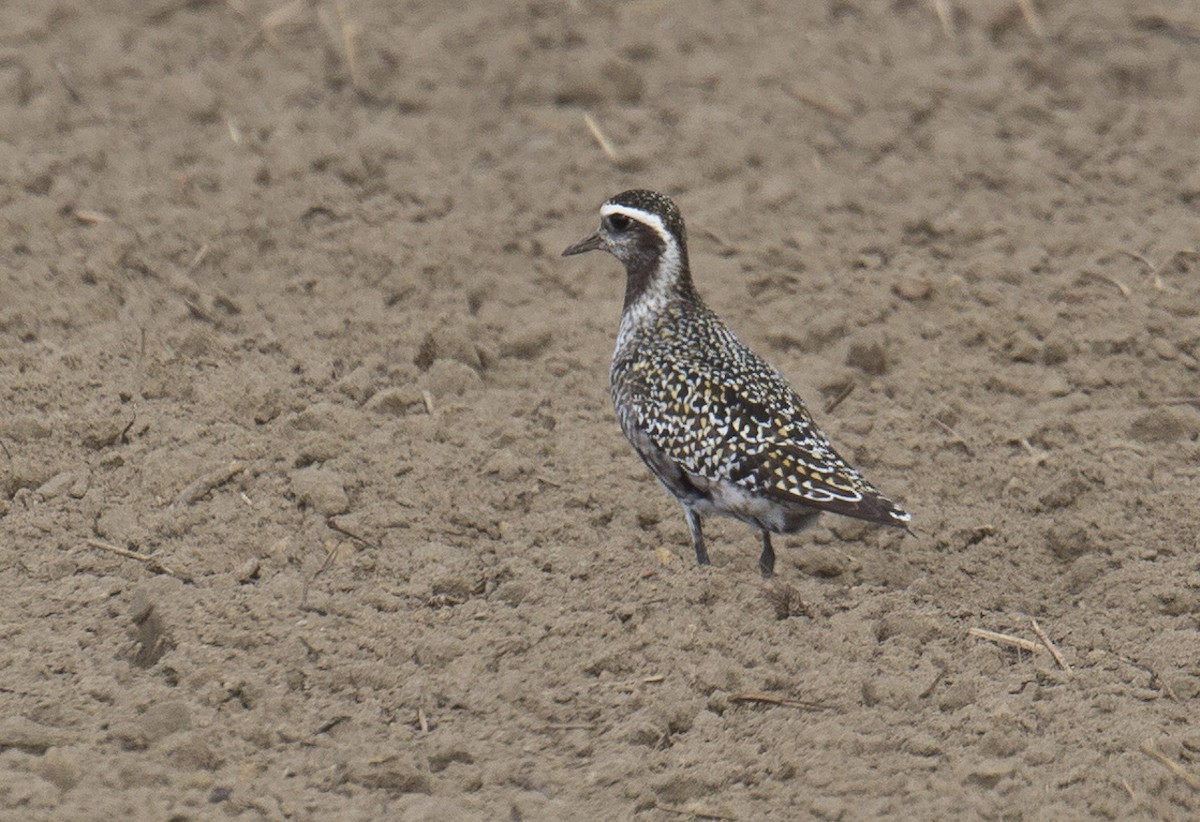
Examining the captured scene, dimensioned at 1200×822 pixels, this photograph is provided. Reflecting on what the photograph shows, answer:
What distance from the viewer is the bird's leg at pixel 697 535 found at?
6340 mm

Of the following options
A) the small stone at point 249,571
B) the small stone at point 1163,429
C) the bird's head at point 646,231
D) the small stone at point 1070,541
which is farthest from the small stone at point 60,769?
the small stone at point 1163,429

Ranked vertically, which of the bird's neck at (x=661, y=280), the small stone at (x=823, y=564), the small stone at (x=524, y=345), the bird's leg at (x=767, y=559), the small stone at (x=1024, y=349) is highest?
the bird's neck at (x=661, y=280)

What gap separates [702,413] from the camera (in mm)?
6219

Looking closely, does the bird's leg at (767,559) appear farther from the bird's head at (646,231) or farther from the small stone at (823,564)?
the bird's head at (646,231)

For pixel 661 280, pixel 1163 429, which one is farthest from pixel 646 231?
pixel 1163 429

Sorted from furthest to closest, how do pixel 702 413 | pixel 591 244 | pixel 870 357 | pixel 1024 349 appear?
pixel 1024 349 < pixel 870 357 < pixel 591 244 < pixel 702 413

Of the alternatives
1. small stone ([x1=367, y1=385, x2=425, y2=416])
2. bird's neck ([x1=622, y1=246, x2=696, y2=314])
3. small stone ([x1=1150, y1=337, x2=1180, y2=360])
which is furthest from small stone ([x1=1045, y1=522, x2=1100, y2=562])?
small stone ([x1=367, y1=385, x2=425, y2=416])

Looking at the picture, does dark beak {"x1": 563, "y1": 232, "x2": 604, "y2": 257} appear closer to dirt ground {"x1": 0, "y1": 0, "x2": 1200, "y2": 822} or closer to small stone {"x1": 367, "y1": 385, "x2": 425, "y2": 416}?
dirt ground {"x1": 0, "y1": 0, "x2": 1200, "y2": 822}

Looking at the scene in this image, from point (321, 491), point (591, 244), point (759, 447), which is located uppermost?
point (591, 244)

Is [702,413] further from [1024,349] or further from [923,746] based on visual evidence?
[1024,349]

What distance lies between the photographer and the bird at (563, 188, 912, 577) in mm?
5977

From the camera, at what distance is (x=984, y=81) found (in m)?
9.77

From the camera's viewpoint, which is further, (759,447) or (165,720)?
(759,447)

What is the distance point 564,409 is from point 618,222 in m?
0.88
